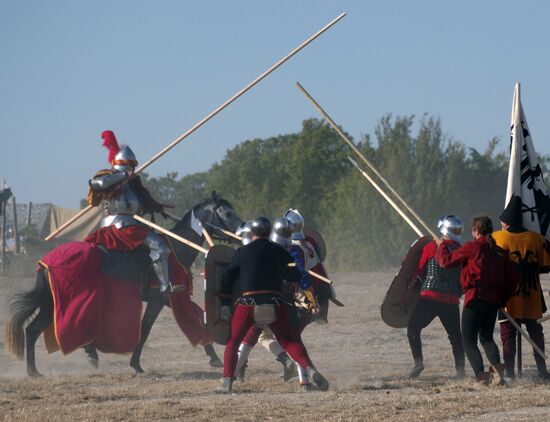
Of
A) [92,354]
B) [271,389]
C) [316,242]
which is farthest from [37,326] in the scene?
[271,389]

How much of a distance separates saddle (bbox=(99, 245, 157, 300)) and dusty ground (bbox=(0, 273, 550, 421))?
3.25 ft

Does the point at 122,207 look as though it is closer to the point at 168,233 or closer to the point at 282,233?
the point at 168,233

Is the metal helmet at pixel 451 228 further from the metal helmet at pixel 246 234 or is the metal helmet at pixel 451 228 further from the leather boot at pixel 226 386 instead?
the leather boot at pixel 226 386

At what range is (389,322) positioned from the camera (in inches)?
521

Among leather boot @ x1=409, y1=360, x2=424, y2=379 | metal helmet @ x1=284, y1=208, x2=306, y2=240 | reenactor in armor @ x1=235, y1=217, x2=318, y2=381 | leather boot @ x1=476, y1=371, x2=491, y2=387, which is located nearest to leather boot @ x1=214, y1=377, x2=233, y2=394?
reenactor in armor @ x1=235, y1=217, x2=318, y2=381

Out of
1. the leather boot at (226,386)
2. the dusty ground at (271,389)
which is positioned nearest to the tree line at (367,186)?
the dusty ground at (271,389)

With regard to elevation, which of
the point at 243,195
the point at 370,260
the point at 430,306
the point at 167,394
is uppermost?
the point at 243,195

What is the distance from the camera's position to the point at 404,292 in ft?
42.8

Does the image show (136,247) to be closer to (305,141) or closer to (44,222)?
(44,222)

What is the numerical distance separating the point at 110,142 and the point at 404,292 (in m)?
3.72

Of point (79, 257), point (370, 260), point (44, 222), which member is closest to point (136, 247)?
point (79, 257)

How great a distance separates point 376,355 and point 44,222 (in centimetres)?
2924

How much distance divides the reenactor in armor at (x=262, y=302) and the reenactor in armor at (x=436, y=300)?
1.86 m

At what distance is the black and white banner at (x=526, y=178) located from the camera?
12.1m
